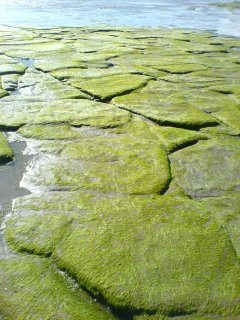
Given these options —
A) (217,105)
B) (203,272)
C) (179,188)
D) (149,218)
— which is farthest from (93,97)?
(203,272)

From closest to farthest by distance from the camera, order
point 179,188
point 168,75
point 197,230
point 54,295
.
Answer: point 54,295 → point 197,230 → point 179,188 → point 168,75

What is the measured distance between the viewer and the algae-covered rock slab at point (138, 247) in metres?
1.86

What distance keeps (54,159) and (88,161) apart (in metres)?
0.31

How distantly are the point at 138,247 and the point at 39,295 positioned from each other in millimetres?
653

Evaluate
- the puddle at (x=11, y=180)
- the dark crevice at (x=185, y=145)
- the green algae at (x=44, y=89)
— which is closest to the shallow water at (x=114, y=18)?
the green algae at (x=44, y=89)

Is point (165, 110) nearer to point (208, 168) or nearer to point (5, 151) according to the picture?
A: point (208, 168)

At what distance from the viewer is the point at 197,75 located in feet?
21.5

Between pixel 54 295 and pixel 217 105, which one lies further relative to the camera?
pixel 217 105

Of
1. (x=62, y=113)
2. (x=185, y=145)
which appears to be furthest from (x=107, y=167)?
(x=62, y=113)

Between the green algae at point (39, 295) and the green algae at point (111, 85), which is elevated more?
the green algae at point (39, 295)

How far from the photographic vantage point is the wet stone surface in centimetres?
185

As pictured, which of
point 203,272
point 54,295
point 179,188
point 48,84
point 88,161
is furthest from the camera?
point 48,84

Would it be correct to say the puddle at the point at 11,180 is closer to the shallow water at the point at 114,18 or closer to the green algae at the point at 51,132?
the green algae at the point at 51,132

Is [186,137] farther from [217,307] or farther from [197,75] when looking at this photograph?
[197,75]
